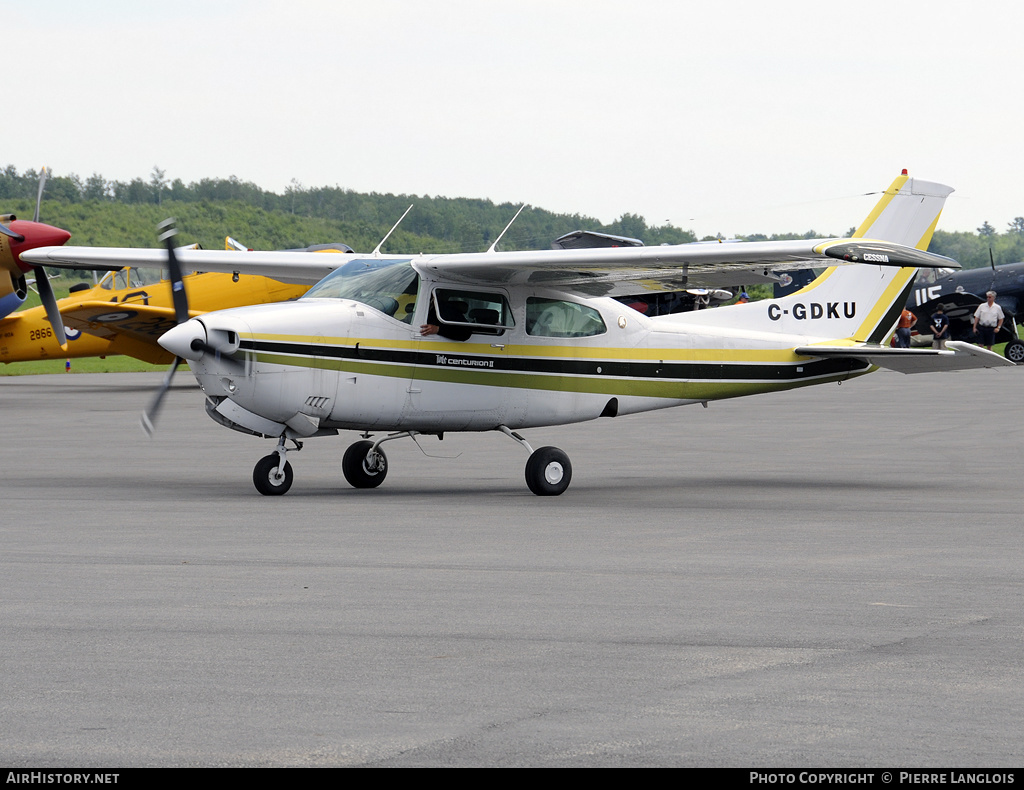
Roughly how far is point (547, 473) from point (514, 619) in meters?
5.97

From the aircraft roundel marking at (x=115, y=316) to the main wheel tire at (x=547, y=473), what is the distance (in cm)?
1740

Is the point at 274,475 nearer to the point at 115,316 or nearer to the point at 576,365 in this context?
the point at 576,365

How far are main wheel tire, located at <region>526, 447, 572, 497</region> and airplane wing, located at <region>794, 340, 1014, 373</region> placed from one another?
3.41m

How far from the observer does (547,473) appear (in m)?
12.6

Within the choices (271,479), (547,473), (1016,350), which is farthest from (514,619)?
(1016,350)

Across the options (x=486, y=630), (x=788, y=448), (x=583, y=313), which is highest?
(x=583, y=313)

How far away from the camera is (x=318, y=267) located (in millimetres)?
15945

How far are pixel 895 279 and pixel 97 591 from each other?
1084 cm

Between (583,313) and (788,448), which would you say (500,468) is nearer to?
(583,313)

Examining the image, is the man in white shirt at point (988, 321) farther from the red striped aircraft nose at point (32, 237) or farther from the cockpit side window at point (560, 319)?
the cockpit side window at point (560, 319)

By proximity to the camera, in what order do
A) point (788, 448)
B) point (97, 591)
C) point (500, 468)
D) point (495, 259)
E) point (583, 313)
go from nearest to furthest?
1. point (97, 591)
2. point (495, 259)
3. point (583, 313)
4. point (500, 468)
5. point (788, 448)

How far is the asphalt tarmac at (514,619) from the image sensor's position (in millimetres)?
4531

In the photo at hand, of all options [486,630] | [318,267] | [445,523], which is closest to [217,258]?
[318,267]
